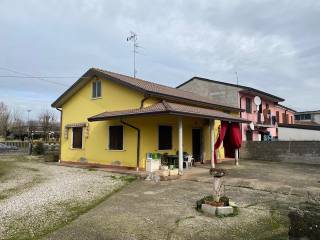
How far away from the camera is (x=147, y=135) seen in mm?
14492

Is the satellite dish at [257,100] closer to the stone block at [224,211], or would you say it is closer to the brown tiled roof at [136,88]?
the brown tiled roof at [136,88]

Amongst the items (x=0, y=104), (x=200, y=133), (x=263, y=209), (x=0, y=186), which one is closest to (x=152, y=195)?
(x=263, y=209)

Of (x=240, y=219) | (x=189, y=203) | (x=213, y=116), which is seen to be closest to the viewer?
(x=240, y=219)

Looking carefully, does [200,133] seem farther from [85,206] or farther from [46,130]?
[46,130]

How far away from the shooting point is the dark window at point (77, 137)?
59.2ft

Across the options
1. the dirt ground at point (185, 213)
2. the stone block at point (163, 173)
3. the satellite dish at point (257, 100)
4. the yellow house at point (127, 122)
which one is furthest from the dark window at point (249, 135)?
the stone block at point (163, 173)

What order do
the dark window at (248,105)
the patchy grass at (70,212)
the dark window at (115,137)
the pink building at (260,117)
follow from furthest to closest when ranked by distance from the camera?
the dark window at (248,105) → the pink building at (260,117) → the dark window at (115,137) → the patchy grass at (70,212)

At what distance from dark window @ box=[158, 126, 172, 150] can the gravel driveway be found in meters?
3.00

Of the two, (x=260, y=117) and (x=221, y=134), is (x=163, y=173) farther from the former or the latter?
(x=260, y=117)

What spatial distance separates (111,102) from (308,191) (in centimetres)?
986

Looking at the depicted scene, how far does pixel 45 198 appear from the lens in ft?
28.8

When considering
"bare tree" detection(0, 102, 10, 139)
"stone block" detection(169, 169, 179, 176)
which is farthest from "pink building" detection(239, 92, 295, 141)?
"bare tree" detection(0, 102, 10, 139)

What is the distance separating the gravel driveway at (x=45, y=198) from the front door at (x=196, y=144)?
5764mm

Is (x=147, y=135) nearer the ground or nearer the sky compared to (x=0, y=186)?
nearer the sky
